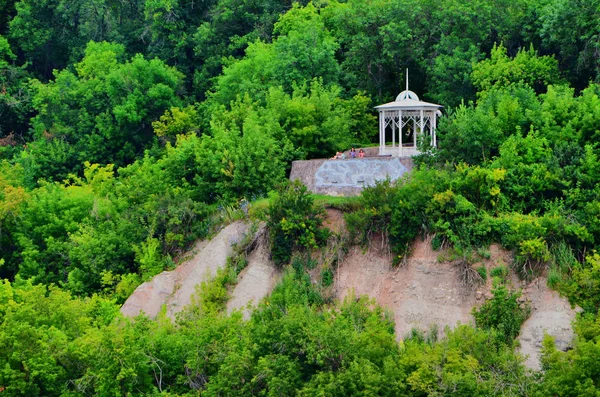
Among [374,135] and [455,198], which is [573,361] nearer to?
[455,198]

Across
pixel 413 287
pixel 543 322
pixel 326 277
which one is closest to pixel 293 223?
pixel 326 277

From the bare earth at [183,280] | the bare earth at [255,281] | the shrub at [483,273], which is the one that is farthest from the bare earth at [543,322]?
the bare earth at [183,280]

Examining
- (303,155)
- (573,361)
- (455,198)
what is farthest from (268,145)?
(573,361)

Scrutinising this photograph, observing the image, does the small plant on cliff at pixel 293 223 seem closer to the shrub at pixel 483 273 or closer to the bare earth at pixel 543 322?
the shrub at pixel 483 273

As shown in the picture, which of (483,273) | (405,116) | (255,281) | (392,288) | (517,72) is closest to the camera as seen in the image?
(483,273)

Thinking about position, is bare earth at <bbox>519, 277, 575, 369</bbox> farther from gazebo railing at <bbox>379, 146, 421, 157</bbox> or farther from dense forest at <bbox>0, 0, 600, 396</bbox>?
gazebo railing at <bbox>379, 146, 421, 157</bbox>

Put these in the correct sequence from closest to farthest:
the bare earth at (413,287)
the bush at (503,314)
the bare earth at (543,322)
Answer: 1. the bare earth at (543,322)
2. the bush at (503,314)
3. the bare earth at (413,287)

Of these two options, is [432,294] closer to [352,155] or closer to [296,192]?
[296,192]

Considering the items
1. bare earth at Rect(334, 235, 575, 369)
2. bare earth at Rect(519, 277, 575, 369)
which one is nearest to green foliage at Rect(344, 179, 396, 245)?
bare earth at Rect(334, 235, 575, 369)
